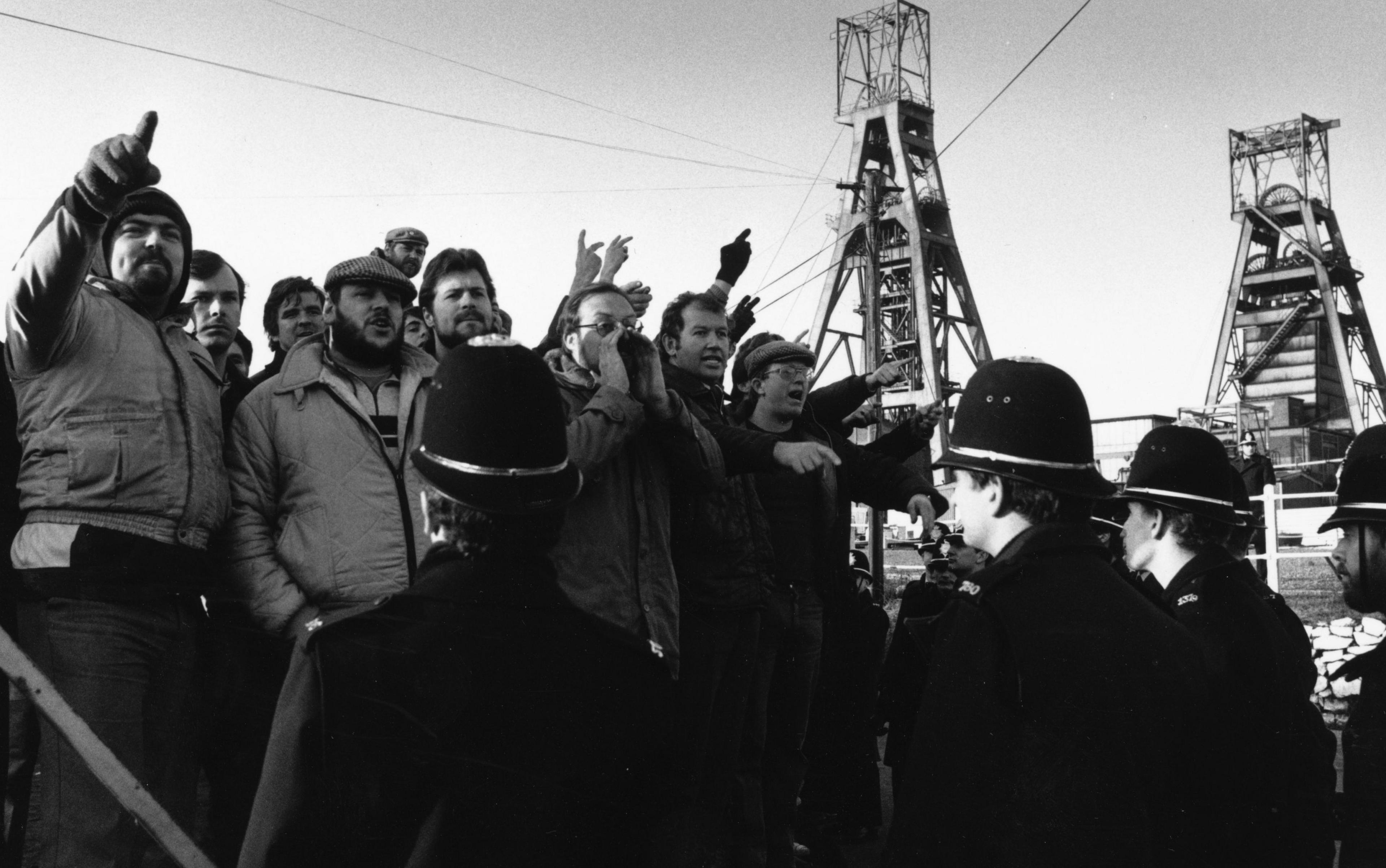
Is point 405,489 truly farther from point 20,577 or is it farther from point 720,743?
point 720,743

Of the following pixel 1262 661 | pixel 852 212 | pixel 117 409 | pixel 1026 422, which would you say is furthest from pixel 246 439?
pixel 852 212

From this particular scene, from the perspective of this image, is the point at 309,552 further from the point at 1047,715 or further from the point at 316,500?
the point at 1047,715

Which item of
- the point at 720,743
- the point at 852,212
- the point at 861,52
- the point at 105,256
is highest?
the point at 861,52

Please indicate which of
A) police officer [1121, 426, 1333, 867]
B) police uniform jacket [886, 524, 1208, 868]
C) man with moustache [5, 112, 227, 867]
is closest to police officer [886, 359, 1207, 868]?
police uniform jacket [886, 524, 1208, 868]

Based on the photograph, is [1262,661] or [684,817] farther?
[1262,661]

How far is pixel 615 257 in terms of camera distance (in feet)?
14.0

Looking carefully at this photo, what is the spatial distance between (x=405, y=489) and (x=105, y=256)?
3.34ft

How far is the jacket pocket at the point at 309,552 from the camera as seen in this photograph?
2.91m

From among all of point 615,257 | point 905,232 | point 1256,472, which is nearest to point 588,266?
point 615,257

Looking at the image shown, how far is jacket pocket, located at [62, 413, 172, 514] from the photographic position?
270cm

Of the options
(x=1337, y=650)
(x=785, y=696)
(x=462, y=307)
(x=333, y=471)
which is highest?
(x=462, y=307)

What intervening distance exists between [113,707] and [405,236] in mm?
2530

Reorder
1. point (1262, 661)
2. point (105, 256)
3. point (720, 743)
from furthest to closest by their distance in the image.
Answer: point (720, 743) → point (105, 256) → point (1262, 661)

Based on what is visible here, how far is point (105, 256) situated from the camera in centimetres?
304
